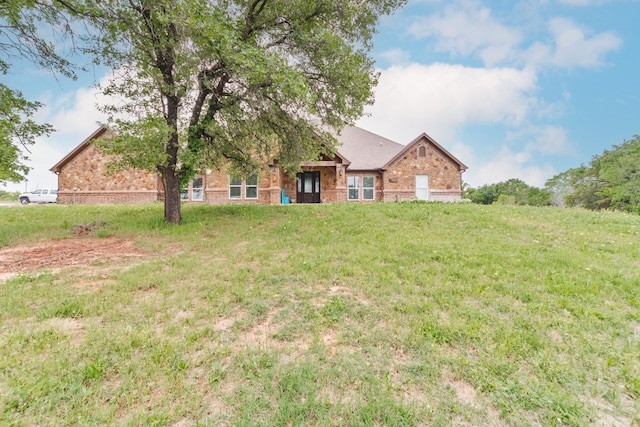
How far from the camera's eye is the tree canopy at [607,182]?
2600 centimetres

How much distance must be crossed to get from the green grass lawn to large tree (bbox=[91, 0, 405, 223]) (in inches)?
153

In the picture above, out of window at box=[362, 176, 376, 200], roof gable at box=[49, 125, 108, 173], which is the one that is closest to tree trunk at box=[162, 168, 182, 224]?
roof gable at box=[49, 125, 108, 173]

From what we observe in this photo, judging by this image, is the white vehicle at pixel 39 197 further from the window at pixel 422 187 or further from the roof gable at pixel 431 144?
the window at pixel 422 187

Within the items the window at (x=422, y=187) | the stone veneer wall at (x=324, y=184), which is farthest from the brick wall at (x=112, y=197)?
the window at (x=422, y=187)

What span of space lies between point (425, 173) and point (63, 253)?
63.5ft

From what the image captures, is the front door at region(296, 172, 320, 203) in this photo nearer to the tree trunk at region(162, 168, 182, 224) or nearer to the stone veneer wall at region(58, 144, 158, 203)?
the stone veneer wall at region(58, 144, 158, 203)

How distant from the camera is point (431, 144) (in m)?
20.1

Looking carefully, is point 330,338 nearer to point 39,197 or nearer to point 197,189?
point 197,189

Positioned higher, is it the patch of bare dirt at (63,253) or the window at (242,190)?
the window at (242,190)

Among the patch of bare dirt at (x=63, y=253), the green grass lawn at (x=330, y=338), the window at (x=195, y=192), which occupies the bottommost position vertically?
the green grass lawn at (x=330, y=338)

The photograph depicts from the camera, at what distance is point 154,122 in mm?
7586

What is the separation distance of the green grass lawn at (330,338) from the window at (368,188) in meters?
13.7

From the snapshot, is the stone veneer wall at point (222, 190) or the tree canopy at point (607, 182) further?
the tree canopy at point (607, 182)

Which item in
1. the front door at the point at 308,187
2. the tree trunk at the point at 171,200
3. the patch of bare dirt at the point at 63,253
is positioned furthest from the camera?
the front door at the point at 308,187
